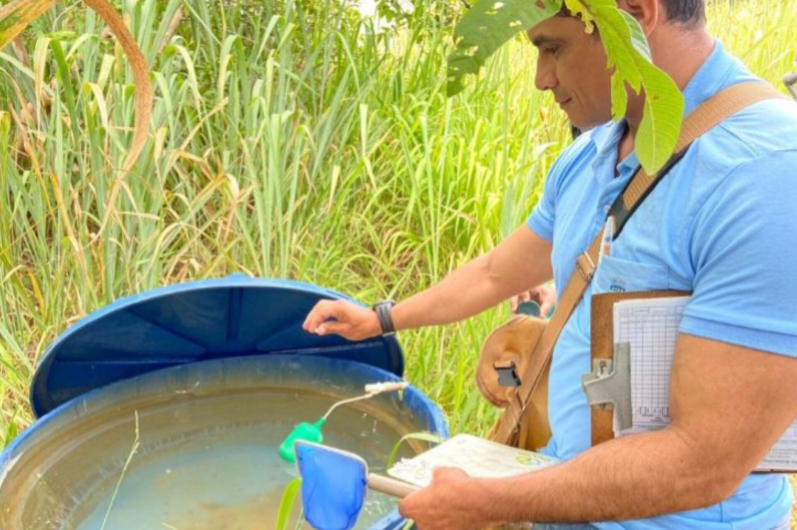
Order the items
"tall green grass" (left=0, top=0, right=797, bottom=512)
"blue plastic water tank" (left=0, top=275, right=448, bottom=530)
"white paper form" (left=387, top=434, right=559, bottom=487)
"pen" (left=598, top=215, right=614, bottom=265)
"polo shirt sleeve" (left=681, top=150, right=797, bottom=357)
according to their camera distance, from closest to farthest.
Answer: "polo shirt sleeve" (left=681, top=150, right=797, bottom=357) → "pen" (left=598, top=215, right=614, bottom=265) → "white paper form" (left=387, top=434, right=559, bottom=487) → "blue plastic water tank" (left=0, top=275, right=448, bottom=530) → "tall green grass" (left=0, top=0, right=797, bottom=512)

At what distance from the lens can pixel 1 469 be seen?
1486 mm

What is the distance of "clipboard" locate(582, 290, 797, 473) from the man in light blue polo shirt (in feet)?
0.12

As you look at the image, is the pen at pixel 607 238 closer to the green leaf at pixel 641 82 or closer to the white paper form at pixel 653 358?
the white paper form at pixel 653 358

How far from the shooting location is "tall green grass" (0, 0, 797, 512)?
2416 millimetres

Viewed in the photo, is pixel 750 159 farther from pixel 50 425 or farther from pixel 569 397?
pixel 50 425

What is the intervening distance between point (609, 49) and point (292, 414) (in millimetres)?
1714

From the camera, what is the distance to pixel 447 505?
1222 millimetres

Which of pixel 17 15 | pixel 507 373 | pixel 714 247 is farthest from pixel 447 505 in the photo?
pixel 17 15

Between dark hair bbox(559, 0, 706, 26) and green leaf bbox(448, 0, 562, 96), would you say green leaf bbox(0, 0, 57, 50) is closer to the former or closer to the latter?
green leaf bbox(448, 0, 562, 96)

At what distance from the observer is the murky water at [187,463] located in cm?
179

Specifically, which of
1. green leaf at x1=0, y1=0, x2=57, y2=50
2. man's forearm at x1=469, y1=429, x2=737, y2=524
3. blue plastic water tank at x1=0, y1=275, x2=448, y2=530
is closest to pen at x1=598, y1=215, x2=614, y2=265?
man's forearm at x1=469, y1=429, x2=737, y2=524

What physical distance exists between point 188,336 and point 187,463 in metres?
0.33

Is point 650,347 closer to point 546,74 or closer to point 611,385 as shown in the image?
point 611,385

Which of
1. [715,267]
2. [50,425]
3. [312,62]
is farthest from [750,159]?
[312,62]
